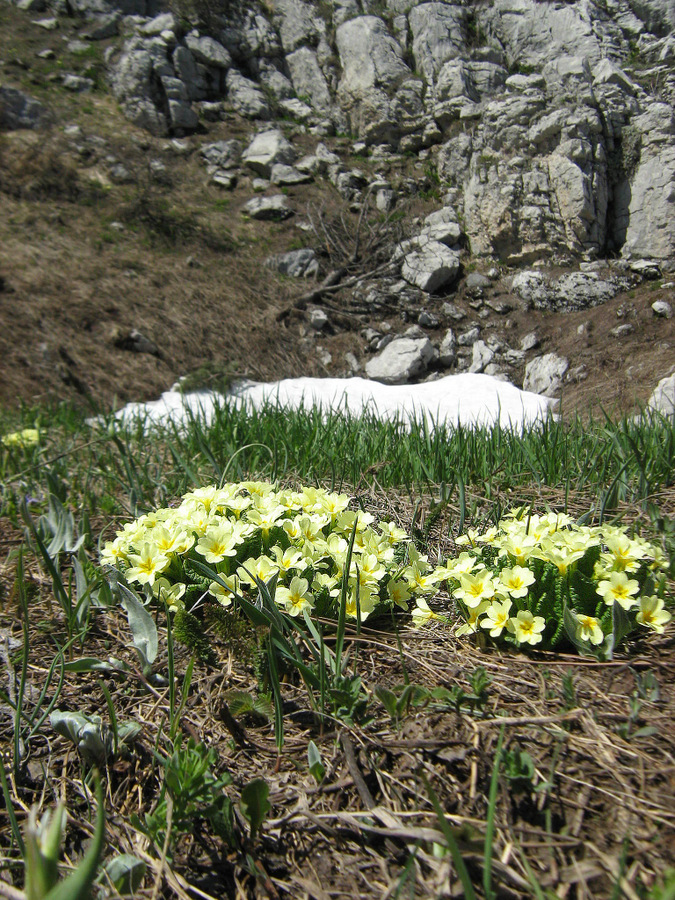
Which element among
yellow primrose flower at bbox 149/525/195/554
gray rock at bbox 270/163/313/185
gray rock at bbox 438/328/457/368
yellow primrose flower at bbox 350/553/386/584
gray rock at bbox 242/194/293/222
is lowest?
gray rock at bbox 438/328/457/368

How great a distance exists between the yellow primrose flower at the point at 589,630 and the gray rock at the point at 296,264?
35.1 feet

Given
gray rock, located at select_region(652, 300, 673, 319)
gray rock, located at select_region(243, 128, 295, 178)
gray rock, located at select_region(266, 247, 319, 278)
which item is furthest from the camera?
gray rock, located at select_region(243, 128, 295, 178)

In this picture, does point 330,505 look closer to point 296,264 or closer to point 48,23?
point 296,264

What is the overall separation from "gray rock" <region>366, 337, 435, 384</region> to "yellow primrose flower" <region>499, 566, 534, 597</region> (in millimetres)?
7531

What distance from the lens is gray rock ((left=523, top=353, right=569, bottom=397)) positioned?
333 inches

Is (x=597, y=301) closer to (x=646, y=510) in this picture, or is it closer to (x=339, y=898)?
(x=646, y=510)

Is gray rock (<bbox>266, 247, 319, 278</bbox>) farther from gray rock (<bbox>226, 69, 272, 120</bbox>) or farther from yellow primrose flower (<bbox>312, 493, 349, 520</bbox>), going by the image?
yellow primrose flower (<bbox>312, 493, 349, 520</bbox>)

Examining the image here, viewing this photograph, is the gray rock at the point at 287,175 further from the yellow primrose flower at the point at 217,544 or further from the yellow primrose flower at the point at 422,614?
the yellow primrose flower at the point at 422,614

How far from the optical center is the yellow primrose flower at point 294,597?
121 cm

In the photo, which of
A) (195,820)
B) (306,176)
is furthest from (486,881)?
(306,176)

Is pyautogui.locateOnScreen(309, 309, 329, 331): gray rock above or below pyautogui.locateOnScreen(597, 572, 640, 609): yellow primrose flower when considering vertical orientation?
above

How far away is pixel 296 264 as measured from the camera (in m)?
11.2

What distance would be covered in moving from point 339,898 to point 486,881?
236mm

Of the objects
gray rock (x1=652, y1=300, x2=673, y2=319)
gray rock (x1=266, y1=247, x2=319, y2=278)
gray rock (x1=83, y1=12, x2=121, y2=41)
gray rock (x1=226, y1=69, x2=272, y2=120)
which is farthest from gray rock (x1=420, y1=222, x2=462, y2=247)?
gray rock (x1=83, y1=12, x2=121, y2=41)
